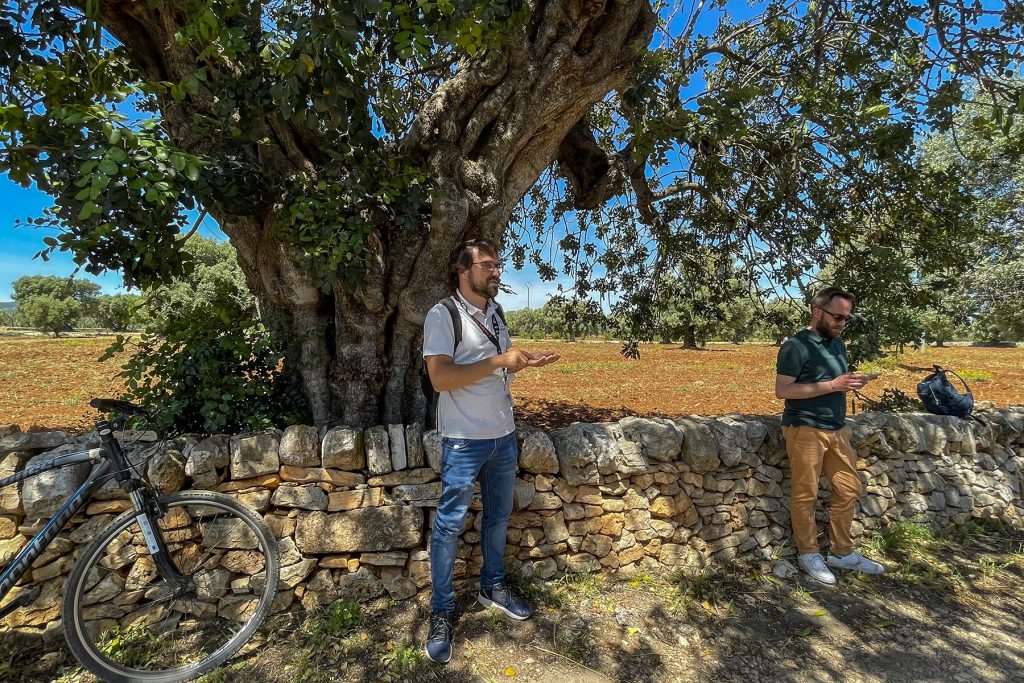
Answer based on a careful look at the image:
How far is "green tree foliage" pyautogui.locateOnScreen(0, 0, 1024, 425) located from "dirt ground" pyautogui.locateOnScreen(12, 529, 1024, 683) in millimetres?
1746

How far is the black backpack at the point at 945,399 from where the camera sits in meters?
4.66

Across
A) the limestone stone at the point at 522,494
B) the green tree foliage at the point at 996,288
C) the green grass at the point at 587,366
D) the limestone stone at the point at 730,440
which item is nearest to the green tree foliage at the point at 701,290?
the limestone stone at the point at 730,440

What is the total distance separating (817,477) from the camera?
3.52m

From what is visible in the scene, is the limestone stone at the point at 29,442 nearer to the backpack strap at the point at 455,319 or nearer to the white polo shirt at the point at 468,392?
the white polo shirt at the point at 468,392

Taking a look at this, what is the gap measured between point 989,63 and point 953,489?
3845mm

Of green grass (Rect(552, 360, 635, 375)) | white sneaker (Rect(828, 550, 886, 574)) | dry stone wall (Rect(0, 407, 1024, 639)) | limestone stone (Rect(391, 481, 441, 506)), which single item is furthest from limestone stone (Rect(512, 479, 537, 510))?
green grass (Rect(552, 360, 635, 375))

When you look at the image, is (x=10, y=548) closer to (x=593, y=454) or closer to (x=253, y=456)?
(x=253, y=456)

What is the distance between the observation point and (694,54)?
5168mm

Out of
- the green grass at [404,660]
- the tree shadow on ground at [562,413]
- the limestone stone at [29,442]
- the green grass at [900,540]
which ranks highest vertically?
the limestone stone at [29,442]

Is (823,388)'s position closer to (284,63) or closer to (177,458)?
(284,63)

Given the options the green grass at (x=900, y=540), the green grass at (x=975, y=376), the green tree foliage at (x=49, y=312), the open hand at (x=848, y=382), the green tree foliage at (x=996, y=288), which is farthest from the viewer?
the green tree foliage at (x=49, y=312)

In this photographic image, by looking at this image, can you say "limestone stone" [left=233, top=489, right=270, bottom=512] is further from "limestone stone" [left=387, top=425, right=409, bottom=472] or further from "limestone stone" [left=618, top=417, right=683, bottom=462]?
"limestone stone" [left=618, top=417, right=683, bottom=462]

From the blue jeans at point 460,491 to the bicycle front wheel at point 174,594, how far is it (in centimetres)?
92

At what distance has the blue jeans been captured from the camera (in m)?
2.62
